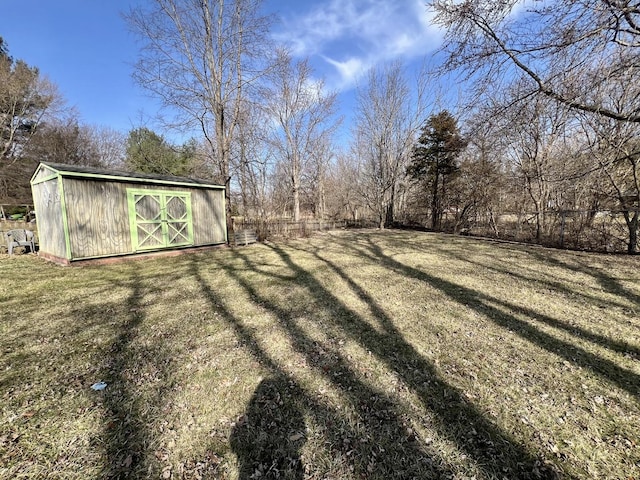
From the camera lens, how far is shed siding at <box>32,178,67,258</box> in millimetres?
6887

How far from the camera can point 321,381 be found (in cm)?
246

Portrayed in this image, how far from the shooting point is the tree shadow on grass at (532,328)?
2.47 m

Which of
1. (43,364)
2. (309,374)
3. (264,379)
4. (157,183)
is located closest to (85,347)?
(43,364)

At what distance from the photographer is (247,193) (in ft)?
59.4

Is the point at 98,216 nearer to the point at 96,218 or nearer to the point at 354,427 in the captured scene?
the point at 96,218

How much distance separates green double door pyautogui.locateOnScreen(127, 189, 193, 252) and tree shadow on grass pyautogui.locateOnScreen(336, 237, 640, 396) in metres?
7.20

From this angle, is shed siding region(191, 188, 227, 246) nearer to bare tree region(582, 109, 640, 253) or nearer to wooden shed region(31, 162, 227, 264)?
wooden shed region(31, 162, 227, 264)

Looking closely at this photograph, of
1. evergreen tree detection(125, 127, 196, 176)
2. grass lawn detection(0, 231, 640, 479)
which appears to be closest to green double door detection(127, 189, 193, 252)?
grass lawn detection(0, 231, 640, 479)

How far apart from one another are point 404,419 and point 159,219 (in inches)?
345

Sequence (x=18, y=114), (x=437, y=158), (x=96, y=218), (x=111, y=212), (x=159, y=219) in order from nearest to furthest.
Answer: (x=96, y=218)
(x=111, y=212)
(x=159, y=219)
(x=437, y=158)
(x=18, y=114)

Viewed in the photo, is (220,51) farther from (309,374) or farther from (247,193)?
(309,374)

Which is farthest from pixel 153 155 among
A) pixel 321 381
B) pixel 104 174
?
pixel 321 381

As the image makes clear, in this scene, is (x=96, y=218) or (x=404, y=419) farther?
(x=96, y=218)

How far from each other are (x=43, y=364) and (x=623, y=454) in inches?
195
